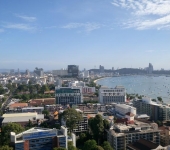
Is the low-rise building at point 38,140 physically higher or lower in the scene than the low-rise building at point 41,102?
higher

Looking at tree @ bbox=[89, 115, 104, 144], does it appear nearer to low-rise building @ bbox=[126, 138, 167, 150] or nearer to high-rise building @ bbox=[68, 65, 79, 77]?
low-rise building @ bbox=[126, 138, 167, 150]

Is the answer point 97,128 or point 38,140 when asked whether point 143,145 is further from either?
point 38,140

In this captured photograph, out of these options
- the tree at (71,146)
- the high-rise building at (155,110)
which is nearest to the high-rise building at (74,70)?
the high-rise building at (155,110)

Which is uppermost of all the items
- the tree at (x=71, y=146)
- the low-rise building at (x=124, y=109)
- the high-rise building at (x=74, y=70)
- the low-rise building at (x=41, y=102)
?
the high-rise building at (x=74, y=70)

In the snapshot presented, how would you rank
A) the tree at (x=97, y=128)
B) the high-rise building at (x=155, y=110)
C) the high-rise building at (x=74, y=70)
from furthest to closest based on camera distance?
the high-rise building at (x=74, y=70) → the high-rise building at (x=155, y=110) → the tree at (x=97, y=128)

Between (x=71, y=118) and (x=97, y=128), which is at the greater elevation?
(x=71, y=118)

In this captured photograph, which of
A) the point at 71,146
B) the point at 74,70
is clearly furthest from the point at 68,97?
the point at 74,70

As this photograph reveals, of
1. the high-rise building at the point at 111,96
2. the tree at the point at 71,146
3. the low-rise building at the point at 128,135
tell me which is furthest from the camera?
the high-rise building at the point at 111,96

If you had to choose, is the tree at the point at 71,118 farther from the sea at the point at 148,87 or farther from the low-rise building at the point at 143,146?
the sea at the point at 148,87

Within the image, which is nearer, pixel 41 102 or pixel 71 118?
pixel 71 118

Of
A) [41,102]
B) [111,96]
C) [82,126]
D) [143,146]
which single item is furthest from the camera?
[111,96]
